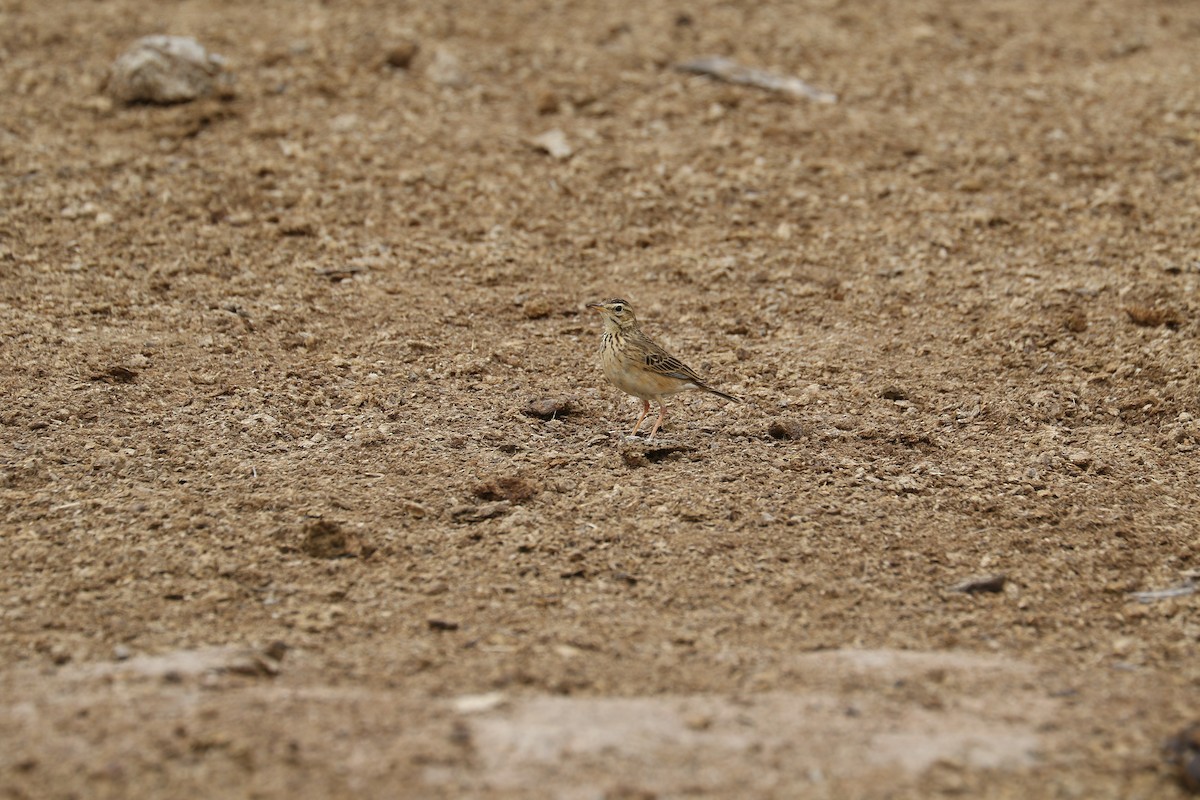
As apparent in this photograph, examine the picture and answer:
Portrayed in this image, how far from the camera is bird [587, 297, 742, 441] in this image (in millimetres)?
6883

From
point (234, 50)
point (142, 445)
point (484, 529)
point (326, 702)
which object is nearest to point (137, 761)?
point (326, 702)

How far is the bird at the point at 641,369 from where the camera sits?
6883 millimetres

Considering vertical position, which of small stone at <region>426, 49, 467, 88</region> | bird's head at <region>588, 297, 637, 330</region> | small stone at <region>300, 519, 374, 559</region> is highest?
small stone at <region>426, 49, 467, 88</region>

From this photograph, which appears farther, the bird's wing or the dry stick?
the dry stick

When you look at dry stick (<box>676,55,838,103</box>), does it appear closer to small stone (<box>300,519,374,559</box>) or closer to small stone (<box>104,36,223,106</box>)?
small stone (<box>104,36,223,106</box>)

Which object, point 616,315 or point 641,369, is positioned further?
point 616,315

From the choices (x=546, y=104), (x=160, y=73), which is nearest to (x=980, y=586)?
(x=546, y=104)

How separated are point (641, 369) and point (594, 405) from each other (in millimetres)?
694

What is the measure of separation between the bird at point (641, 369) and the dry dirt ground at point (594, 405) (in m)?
0.27

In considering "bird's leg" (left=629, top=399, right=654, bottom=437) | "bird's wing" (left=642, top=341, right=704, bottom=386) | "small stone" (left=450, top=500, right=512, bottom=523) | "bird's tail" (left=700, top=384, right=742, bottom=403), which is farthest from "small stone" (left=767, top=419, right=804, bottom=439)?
"small stone" (left=450, top=500, right=512, bottom=523)

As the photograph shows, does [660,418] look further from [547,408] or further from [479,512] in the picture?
[479,512]

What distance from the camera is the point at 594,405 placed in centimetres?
748

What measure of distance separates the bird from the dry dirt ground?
273 millimetres

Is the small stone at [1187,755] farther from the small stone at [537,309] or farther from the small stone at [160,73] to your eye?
the small stone at [160,73]
